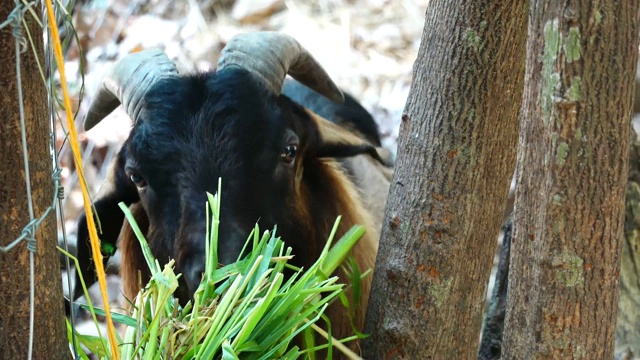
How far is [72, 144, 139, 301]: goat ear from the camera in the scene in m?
3.97

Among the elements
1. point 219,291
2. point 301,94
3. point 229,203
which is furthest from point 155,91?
point 301,94

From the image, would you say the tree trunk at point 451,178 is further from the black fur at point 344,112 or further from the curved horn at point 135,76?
the black fur at point 344,112

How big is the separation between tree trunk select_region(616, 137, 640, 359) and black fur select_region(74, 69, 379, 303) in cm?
174

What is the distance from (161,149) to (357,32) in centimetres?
650

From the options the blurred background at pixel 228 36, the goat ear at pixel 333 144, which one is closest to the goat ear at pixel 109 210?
the goat ear at pixel 333 144

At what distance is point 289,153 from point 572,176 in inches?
65.2

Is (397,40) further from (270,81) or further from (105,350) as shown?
(105,350)

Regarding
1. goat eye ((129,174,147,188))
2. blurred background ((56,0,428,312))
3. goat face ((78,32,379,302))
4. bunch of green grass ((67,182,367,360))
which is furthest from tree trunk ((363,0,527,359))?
blurred background ((56,0,428,312))

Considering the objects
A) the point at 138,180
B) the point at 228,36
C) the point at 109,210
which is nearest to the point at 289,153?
the point at 138,180

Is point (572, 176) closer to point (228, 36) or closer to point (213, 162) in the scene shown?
point (213, 162)

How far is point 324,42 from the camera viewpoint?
30.7ft

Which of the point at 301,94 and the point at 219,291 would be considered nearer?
the point at 219,291

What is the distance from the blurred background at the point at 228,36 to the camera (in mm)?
8461

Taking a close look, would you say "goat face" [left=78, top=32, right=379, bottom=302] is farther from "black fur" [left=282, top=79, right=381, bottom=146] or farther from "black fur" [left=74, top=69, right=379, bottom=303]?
"black fur" [left=282, top=79, right=381, bottom=146]
